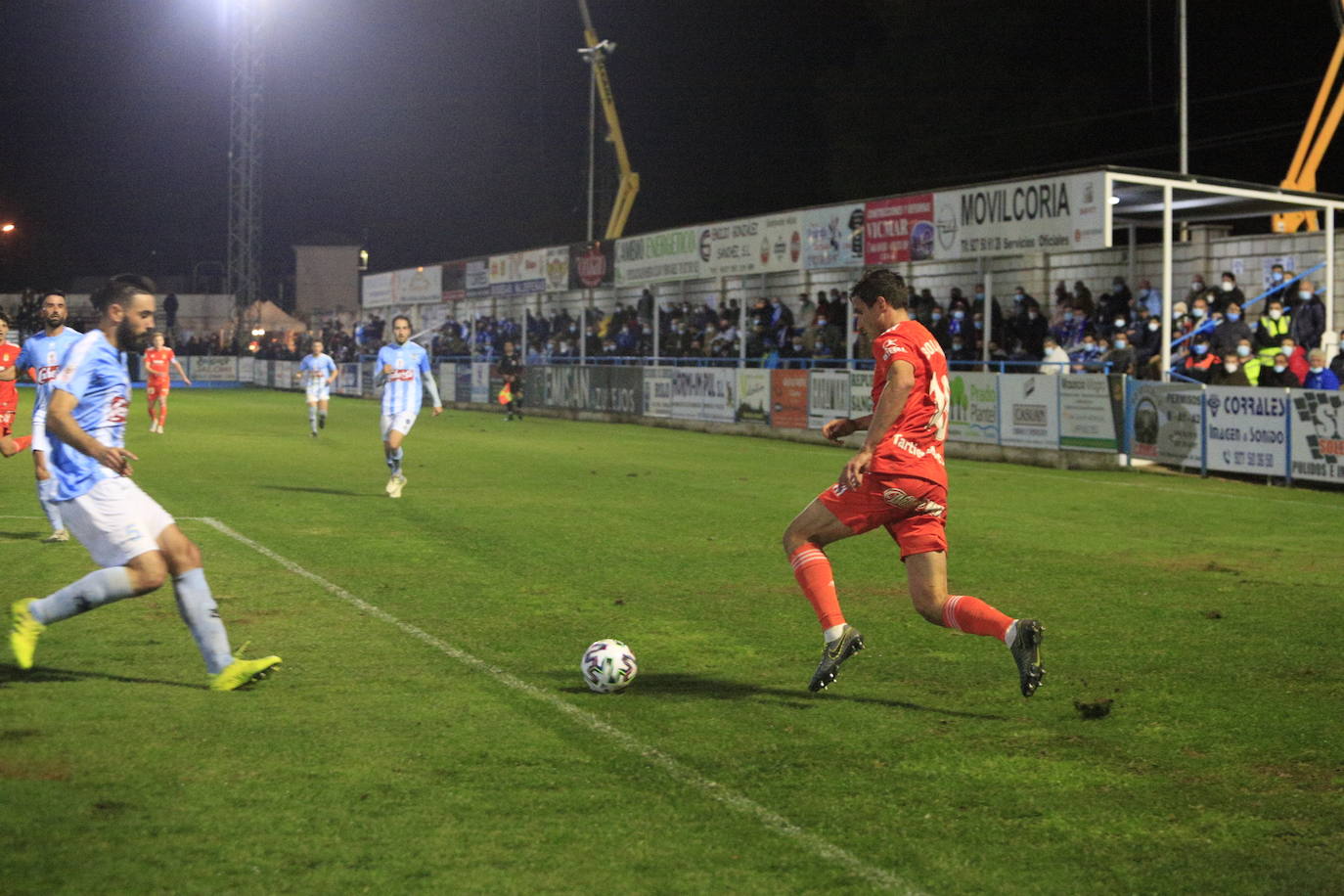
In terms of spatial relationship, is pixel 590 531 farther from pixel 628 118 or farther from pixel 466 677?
pixel 628 118

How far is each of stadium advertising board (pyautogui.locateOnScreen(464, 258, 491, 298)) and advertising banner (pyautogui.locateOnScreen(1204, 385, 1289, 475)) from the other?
31099mm

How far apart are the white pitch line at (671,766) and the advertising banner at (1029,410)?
16221 millimetres

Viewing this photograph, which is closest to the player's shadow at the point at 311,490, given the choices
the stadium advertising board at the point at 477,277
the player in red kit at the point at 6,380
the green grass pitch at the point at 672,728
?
the player in red kit at the point at 6,380

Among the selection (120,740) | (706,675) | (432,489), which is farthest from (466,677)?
(432,489)

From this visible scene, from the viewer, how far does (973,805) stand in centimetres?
535

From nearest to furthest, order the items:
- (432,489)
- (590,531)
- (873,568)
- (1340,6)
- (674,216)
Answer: (873,568) → (590,531) → (432,489) → (1340,6) → (674,216)

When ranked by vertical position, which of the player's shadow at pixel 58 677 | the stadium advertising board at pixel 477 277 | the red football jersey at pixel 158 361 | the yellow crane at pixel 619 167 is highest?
the yellow crane at pixel 619 167

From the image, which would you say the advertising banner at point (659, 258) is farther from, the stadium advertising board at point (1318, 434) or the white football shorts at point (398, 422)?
the white football shorts at point (398, 422)

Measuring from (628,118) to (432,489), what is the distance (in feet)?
169

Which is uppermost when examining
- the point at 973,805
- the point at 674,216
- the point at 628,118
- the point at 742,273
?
the point at 628,118

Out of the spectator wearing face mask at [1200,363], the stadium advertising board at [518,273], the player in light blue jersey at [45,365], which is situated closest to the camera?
the player in light blue jersey at [45,365]

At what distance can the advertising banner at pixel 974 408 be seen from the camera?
24766 mm

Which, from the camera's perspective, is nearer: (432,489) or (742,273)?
(432,489)

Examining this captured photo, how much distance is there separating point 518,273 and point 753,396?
16.4m
